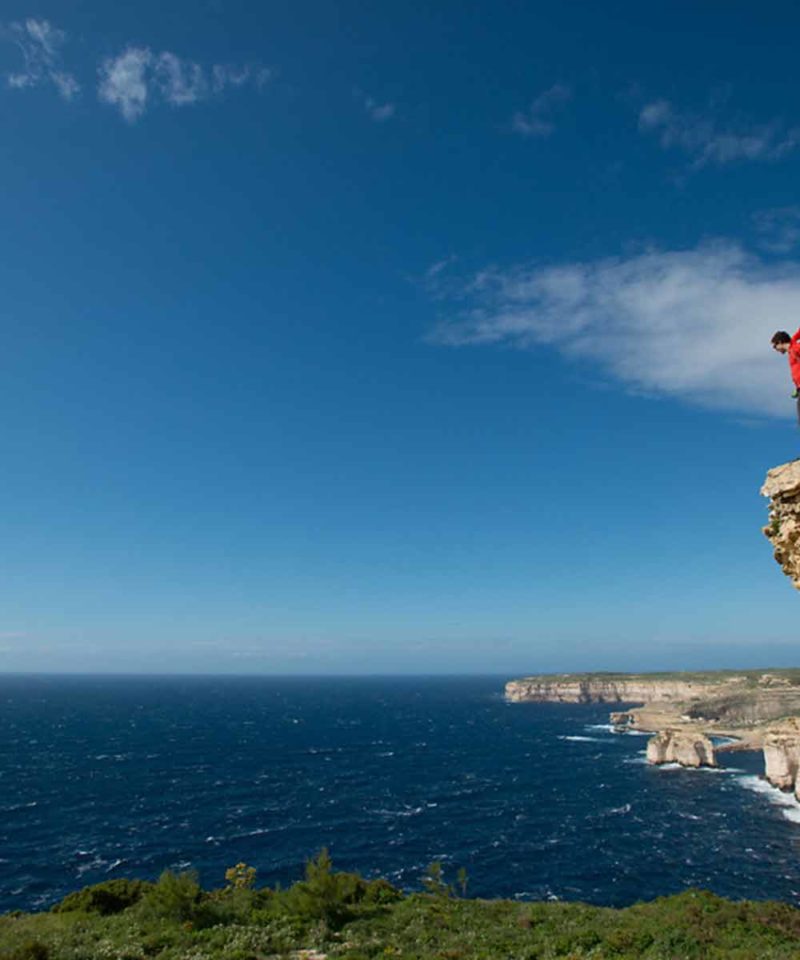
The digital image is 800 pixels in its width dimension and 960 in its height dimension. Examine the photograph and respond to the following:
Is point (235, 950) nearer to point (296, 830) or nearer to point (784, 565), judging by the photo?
point (784, 565)

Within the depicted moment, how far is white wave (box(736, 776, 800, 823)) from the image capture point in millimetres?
76012

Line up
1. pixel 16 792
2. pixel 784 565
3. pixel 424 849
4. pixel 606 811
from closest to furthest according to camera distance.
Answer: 1. pixel 784 565
2. pixel 424 849
3. pixel 606 811
4. pixel 16 792

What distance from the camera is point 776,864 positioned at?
58.1m

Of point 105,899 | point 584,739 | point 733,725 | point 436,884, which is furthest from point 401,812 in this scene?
point 733,725

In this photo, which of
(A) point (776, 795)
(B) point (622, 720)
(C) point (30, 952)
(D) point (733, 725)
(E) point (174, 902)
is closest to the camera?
(C) point (30, 952)

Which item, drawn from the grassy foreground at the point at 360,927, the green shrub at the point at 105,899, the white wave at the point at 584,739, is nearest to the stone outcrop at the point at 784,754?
the white wave at the point at 584,739

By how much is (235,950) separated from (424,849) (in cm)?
4623

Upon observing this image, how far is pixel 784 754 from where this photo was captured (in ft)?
287

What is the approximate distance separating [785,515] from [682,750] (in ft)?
361

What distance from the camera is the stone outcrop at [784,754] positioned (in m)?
86.4

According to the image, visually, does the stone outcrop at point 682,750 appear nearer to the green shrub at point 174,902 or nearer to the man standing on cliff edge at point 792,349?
the green shrub at point 174,902

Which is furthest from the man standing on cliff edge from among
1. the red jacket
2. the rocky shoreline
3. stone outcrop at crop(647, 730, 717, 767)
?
stone outcrop at crop(647, 730, 717, 767)

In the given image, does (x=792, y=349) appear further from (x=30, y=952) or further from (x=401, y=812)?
→ (x=401, y=812)

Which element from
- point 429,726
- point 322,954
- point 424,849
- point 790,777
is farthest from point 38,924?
point 429,726
